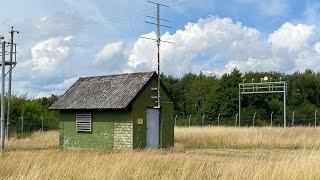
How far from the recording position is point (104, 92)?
26500 millimetres

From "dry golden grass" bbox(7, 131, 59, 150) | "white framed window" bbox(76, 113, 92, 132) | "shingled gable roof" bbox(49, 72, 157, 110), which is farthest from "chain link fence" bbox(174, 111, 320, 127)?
"white framed window" bbox(76, 113, 92, 132)

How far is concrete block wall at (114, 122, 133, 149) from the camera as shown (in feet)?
81.2

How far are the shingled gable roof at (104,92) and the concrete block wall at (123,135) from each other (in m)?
1.00

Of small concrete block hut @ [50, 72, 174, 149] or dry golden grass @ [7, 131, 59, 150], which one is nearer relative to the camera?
small concrete block hut @ [50, 72, 174, 149]

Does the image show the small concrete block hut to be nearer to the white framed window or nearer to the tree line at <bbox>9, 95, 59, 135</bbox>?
the white framed window

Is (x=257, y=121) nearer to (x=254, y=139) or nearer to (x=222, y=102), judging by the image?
(x=222, y=102)

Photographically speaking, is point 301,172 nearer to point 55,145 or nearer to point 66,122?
point 66,122

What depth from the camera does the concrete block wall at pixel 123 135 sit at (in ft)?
81.2

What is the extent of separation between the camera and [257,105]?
6253 cm

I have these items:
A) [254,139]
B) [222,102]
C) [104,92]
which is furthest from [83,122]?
[222,102]

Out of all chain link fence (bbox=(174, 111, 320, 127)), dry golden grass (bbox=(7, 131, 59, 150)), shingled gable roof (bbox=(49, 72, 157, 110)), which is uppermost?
shingled gable roof (bbox=(49, 72, 157, 110))

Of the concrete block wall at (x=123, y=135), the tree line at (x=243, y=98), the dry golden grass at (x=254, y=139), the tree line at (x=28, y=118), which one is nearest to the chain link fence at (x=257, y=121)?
the tree line at (x=243, y=98)

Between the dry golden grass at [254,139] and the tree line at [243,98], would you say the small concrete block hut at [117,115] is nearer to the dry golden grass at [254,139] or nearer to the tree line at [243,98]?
the dry golden grass at [254,139]

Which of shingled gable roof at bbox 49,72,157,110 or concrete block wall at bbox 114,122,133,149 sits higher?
shingled gable roof at bbox 49,72,157,110
